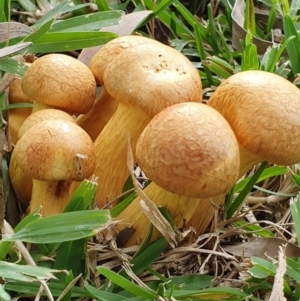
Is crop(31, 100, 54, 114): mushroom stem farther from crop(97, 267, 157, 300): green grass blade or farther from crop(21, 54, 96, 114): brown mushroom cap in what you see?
crop(97, 267, 157, 300): green grass blade

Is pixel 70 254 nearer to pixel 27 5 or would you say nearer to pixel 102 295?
pixel 102 295

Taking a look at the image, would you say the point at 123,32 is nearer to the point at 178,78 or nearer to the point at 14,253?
the point at 178,78

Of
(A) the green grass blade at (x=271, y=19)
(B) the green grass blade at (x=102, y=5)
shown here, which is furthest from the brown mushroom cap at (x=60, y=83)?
(A) the green grass blade at (x=271, y=19)

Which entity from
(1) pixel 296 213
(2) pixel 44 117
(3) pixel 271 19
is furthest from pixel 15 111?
(3) pixel 271 19

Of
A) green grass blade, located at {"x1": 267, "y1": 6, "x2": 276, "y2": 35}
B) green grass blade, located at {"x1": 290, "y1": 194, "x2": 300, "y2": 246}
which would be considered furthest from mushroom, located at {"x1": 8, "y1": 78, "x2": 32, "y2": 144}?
green grass blade, located at {"x1": 267, "y1": 6, "x2": 276, "y2": 35}

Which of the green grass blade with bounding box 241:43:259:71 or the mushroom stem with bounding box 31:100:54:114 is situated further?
the green grass blade with bounding box 241:43:259:71

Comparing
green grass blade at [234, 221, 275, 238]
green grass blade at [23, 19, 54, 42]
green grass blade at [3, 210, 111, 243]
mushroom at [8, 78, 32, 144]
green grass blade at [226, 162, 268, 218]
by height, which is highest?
green grass blade at [23, 19, 54, 42]

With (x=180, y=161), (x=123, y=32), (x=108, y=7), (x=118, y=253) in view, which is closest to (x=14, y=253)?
(x=118, y=253)
